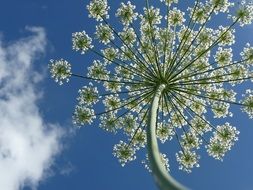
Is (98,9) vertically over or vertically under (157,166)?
over

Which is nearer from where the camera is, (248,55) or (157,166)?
(157,166)

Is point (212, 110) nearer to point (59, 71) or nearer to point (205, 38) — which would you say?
point (205, 38)

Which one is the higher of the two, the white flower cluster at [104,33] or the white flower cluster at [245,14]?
the white flower cluster at [104,33]

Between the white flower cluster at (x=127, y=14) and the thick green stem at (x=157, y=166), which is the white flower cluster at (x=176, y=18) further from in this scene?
the thick green stem at (x=157, y=166)

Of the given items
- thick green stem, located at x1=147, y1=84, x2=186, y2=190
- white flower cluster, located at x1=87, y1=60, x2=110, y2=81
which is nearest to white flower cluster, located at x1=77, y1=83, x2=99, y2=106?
white flower cluster, located at x1=87, y1=60, x2=110, y2=81

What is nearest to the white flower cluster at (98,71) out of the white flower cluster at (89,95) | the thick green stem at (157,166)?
the white flower cluster at (89,95)

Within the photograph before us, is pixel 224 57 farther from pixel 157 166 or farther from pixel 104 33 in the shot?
pixel 157 166

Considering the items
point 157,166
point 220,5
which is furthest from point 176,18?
point 157,166

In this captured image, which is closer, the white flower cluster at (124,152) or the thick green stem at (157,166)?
the thick green stem at (157,166)

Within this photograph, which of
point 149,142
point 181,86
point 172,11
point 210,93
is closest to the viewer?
point 149,142

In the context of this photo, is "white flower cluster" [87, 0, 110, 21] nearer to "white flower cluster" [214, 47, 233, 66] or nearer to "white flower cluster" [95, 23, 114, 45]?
"white flower cluster" [95, 23, 114, 45]

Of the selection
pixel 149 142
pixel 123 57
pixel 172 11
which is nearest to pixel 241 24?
pixel 172 11
